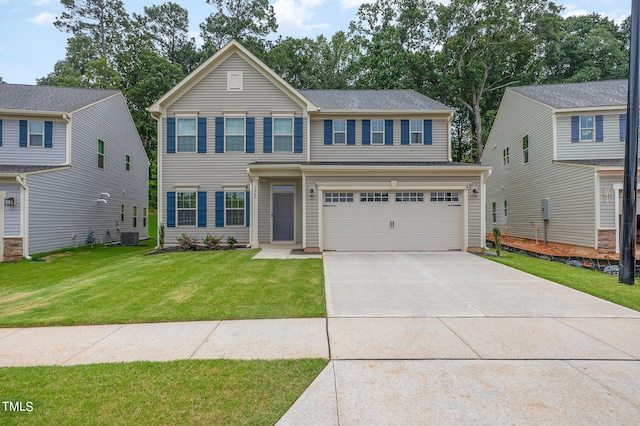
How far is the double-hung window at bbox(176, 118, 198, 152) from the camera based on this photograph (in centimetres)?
1388

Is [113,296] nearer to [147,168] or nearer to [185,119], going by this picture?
[185,119]

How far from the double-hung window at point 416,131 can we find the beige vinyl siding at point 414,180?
322 centimetres

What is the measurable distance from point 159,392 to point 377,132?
13132 millimetres

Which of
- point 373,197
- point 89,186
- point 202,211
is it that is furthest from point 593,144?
point 89,186

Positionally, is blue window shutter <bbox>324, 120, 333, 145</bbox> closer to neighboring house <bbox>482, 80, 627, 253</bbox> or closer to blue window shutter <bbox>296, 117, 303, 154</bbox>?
blue window shutter <bbox>296, 117, 303, 154</bbox>

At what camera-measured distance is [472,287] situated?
22.9 ft

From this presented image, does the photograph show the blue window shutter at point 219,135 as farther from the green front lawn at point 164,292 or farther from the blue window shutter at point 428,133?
the blue window shutter at point 428,133

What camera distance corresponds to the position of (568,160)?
49.3ft

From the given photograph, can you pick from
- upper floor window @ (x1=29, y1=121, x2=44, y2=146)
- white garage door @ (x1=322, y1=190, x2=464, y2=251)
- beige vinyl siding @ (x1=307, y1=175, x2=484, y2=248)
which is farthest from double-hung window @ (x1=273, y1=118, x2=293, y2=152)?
upper floor window @ (x1=29, y1=121, x2=44, y2=146)

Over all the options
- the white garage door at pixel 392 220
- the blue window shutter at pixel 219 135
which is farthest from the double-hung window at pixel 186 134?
the white garage door at pixel 392 220

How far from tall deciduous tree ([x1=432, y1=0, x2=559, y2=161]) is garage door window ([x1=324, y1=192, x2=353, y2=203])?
18.6 m

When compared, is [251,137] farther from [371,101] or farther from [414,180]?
[414,180]

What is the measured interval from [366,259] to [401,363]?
6724 millimetres

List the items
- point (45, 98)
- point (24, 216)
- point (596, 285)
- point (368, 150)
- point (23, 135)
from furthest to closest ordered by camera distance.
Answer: point (45, 98)
point (368, 150)
point (23, 135)
point (24, 216)
point (596, 285)
